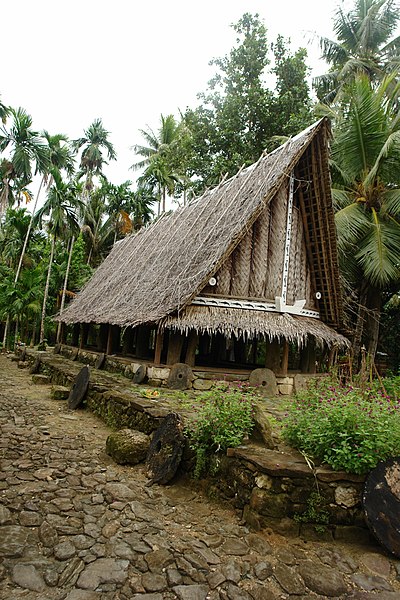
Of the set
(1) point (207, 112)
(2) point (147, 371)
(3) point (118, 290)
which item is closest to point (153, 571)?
(2) point (147, 371)

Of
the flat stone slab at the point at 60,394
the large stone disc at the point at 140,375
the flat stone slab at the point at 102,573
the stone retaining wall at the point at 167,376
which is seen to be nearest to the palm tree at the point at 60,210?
the stone retaining wall at the point at 167,376

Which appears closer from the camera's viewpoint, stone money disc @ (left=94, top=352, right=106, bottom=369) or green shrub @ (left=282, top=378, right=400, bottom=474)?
green shrub @ (left=282, top=378, right=400, bottom=474)

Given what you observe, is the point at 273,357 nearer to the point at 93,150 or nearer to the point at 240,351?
the point at 240,351

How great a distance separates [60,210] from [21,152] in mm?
6545

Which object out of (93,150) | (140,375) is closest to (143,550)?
(140,375)

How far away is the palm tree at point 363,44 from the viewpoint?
18922mm

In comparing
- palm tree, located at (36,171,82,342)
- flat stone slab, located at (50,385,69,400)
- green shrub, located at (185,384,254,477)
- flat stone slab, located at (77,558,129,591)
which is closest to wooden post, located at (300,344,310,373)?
flat stone slab, located at (50,385,69,400)

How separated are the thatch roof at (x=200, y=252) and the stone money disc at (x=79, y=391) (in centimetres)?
145

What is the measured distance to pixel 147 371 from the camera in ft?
29.9

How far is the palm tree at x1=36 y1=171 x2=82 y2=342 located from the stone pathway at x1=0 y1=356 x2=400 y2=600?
16190 millimetres

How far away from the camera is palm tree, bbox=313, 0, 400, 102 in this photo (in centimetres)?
1892

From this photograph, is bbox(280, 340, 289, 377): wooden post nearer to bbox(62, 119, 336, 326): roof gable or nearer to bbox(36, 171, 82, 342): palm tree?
bbox(62, 119, 336, 326): roof gable

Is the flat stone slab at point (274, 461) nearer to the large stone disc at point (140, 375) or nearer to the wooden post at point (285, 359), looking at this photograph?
the large stone disc at point (140, 375)

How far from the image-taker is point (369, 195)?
13.2 metres
